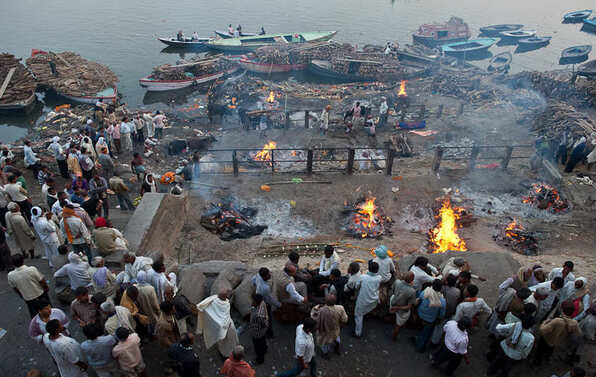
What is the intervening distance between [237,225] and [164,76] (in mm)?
20275

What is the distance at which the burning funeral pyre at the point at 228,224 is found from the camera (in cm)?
1095

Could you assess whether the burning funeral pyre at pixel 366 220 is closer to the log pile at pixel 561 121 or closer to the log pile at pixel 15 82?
the log pile at pixel 561 121

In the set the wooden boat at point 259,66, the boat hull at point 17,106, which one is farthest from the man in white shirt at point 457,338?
the boat hull at point 17,106

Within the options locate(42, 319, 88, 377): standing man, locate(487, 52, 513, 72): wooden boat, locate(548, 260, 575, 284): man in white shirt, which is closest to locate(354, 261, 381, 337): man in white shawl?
locate(548, 260, 575, 284): man in white shirt

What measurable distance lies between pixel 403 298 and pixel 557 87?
23848 mm

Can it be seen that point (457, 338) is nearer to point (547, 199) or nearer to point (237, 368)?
point (237, 368)

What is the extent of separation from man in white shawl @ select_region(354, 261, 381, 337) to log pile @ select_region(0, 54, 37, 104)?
2764 cm

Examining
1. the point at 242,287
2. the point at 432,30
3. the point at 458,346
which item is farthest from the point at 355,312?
the point at 432,30

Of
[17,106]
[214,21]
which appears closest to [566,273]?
[17,106]

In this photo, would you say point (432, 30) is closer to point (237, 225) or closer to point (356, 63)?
point (356, 63)

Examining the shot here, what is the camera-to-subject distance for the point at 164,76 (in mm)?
27234

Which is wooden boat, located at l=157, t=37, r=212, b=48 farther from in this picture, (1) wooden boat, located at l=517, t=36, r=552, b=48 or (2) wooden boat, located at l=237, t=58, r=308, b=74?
(1) wooden boat, located at l=517, t=36, r=552, b=48

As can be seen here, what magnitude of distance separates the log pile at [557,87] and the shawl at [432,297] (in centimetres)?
2133

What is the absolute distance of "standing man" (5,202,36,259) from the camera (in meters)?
7.72
